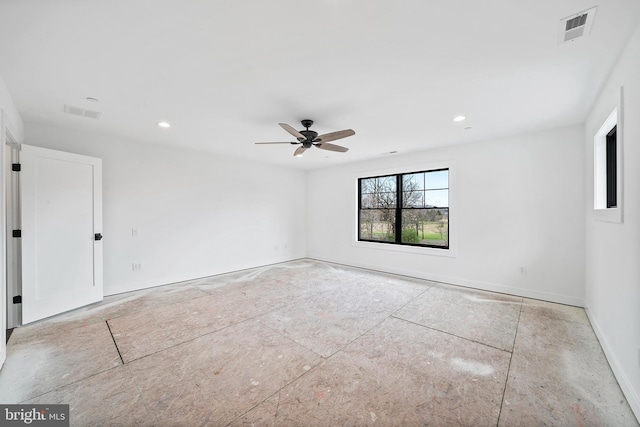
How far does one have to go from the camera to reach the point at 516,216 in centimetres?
404

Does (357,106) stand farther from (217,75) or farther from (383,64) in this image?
(217,75)

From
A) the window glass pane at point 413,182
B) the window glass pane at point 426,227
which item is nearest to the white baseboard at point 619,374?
the window glass pane at point 426,227

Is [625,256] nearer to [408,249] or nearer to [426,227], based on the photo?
[426,227]

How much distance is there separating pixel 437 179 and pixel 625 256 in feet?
10.5

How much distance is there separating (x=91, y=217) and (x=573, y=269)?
687 cm

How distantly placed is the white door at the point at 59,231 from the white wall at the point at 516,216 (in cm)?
525

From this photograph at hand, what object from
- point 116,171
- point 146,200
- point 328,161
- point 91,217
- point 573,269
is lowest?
point 573,269

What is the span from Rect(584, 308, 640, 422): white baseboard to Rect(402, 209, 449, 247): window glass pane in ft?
7.88

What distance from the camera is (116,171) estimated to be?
4.15 meters

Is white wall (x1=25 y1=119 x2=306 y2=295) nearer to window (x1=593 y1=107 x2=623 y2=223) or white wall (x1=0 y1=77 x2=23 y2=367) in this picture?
white wall (x1=0 y1=77 x2=23 y2=367)

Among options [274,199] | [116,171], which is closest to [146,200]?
[116,171]

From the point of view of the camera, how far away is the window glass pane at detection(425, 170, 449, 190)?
4887mm

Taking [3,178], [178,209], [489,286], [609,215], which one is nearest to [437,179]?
[489,286]

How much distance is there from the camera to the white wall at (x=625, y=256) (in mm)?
1756
